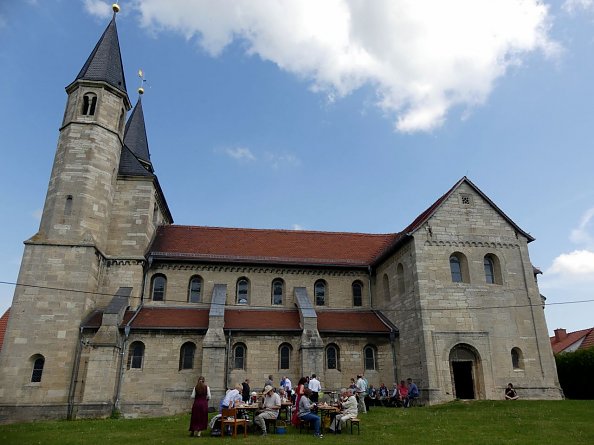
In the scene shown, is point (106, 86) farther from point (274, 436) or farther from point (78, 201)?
point (274, 436)

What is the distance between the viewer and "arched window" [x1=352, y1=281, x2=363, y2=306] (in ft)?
98.5

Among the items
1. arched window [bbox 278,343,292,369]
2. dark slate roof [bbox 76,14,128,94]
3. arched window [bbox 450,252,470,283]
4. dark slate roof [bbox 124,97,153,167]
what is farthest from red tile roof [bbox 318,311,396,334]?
dark slate roof [bbox 124,97,153,167]

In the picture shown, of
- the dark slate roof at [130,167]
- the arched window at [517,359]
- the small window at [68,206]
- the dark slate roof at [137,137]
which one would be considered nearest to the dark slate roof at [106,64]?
the dark slate roof at [130,167]

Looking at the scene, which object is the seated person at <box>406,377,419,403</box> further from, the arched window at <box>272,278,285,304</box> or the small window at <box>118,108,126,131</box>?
the small window at <box>118,108,126,131</box>

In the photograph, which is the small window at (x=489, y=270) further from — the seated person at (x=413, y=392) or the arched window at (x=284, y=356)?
the arched window at (x=284, y=356)

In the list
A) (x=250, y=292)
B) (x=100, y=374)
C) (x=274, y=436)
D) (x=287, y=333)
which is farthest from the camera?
(x=250, y=292)

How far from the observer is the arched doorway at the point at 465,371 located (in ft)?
76.7

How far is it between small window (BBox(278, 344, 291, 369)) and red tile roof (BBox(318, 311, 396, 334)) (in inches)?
84.8

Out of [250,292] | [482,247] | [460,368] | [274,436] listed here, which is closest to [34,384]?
[250,292]

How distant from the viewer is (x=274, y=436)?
14.3 m

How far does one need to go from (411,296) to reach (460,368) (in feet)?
14.7

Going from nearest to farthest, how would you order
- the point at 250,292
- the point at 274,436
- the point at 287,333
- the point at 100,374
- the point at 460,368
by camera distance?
1. the point at 274,436
2. the point at 100,374
3. the point at 460,368
4. the point at 287,333
5. the point at 250,292

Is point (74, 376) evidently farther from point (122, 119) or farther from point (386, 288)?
point (386, 288)

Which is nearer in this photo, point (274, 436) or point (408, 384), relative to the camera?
point (274, 436)
